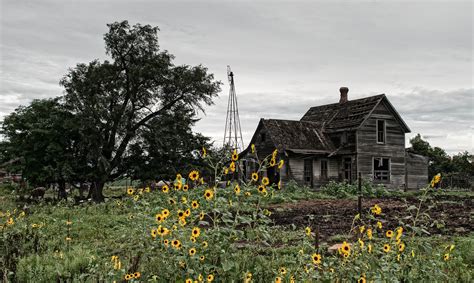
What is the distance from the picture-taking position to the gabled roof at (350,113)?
94.2 feet

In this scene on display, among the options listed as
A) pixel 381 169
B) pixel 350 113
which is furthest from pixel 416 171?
pixel 350 113

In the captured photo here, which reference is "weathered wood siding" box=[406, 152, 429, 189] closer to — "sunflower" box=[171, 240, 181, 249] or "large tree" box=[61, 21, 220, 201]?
"large tree" box=[61, 21, 220, 201]

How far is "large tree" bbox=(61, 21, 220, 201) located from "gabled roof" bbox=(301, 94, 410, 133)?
10030 mm

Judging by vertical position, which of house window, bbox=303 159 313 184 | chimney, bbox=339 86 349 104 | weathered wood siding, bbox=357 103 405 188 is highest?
chimney, bbox=339 86 349 104

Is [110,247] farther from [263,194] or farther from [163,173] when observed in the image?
[163,173]

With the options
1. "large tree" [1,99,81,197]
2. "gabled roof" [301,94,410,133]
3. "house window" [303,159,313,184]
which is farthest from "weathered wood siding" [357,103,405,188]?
"large tree" [1,99,81,197]

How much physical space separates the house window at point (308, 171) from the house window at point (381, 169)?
15.5 feet

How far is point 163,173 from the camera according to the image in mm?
23359

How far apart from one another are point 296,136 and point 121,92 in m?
11.4

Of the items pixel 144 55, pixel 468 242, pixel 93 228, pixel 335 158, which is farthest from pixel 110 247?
pixel 335 158

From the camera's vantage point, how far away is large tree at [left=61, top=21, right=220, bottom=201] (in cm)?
2248

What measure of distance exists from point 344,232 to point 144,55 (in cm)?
1696

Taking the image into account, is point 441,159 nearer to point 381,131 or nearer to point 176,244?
point 381,131

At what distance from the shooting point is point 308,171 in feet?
90.9
